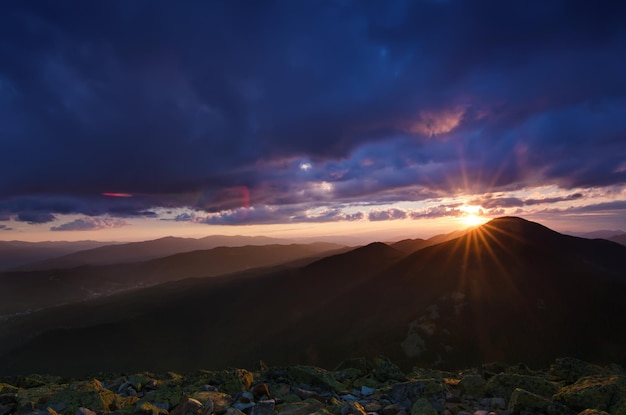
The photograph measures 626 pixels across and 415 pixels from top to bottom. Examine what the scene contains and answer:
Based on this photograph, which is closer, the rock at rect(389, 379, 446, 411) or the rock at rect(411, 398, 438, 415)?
the rock at rect(411, 398, 438, 415)

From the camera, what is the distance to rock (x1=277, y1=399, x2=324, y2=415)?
11.8 m

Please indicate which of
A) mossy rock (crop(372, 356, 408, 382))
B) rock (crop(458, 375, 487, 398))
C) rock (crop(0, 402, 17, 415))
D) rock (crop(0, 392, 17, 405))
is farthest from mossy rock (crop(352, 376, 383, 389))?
rock (crop(0, 392, 17, 405))

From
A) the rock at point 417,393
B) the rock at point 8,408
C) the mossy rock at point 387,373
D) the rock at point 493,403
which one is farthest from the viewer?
the mossy rock at point 387,373

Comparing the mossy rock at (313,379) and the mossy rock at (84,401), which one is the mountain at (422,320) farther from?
the mossy rock at (84,401)

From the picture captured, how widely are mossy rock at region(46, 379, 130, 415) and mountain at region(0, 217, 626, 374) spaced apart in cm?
9595

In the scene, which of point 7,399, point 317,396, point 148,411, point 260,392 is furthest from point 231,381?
point 7,399

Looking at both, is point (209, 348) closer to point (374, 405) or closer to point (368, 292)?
point (368, 292)

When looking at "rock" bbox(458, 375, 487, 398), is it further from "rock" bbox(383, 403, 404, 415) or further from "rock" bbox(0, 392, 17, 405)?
"rock" bbox(0, 392, 17, 405)

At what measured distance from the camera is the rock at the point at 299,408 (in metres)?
11.8

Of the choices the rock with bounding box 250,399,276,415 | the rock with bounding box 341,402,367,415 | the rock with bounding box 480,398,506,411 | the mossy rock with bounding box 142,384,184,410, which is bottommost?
the rock with bounding box 480,398,506,411

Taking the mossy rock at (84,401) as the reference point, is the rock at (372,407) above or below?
below

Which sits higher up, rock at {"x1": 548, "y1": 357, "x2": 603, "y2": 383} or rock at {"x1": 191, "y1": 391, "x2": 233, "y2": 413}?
rock at {"x1": 191, "y1": 391, "x2": 233, "y2": 413}

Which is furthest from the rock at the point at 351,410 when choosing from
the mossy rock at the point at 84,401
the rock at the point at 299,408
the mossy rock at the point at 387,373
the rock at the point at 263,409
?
the mossy rock at the point at 84,401

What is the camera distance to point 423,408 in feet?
40.2
